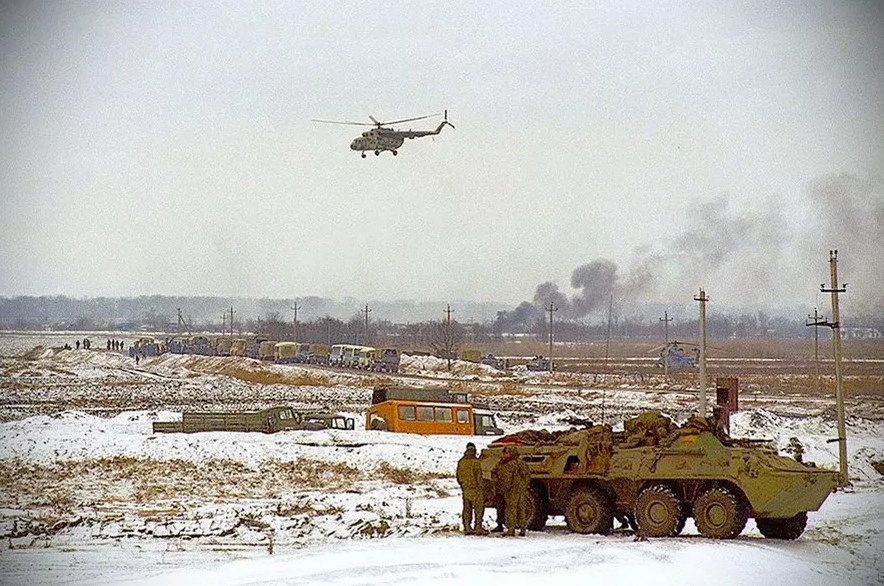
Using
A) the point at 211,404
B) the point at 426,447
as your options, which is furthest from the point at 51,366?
the point at 426,447

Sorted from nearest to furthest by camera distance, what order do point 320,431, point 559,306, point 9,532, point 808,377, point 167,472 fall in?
point 9,532
point 167,472
point 320,431
point 808,377
point 559,306

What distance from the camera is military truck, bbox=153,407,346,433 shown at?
30.4 m

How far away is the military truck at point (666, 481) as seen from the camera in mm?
15195

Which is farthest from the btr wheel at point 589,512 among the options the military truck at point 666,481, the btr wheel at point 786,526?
the btr wheel at point 786,526

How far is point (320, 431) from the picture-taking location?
98.3ft

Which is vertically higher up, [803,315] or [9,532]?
[803,315]

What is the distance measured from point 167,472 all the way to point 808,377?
149ft

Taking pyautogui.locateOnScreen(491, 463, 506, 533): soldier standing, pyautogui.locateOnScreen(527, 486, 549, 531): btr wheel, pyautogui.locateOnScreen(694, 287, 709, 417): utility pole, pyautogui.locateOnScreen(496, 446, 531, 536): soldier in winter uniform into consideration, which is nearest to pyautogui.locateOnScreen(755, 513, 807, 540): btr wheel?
pyautogui.locateOnScreen(527, 486, 549, 531): btr wheel

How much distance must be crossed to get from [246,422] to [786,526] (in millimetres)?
17978

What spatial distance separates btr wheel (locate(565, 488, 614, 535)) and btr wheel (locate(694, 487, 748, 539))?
1378mm

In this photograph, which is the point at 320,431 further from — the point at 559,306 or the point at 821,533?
the point at 559,306

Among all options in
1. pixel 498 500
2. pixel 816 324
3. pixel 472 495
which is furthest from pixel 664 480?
pixel 816 324

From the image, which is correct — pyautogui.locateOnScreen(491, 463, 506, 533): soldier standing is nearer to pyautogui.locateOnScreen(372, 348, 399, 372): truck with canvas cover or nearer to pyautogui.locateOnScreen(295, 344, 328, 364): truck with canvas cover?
pyautogui.locateOnScreen(372, 348, 399, 372): truck with canvas cover

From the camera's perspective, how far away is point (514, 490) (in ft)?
53.3
